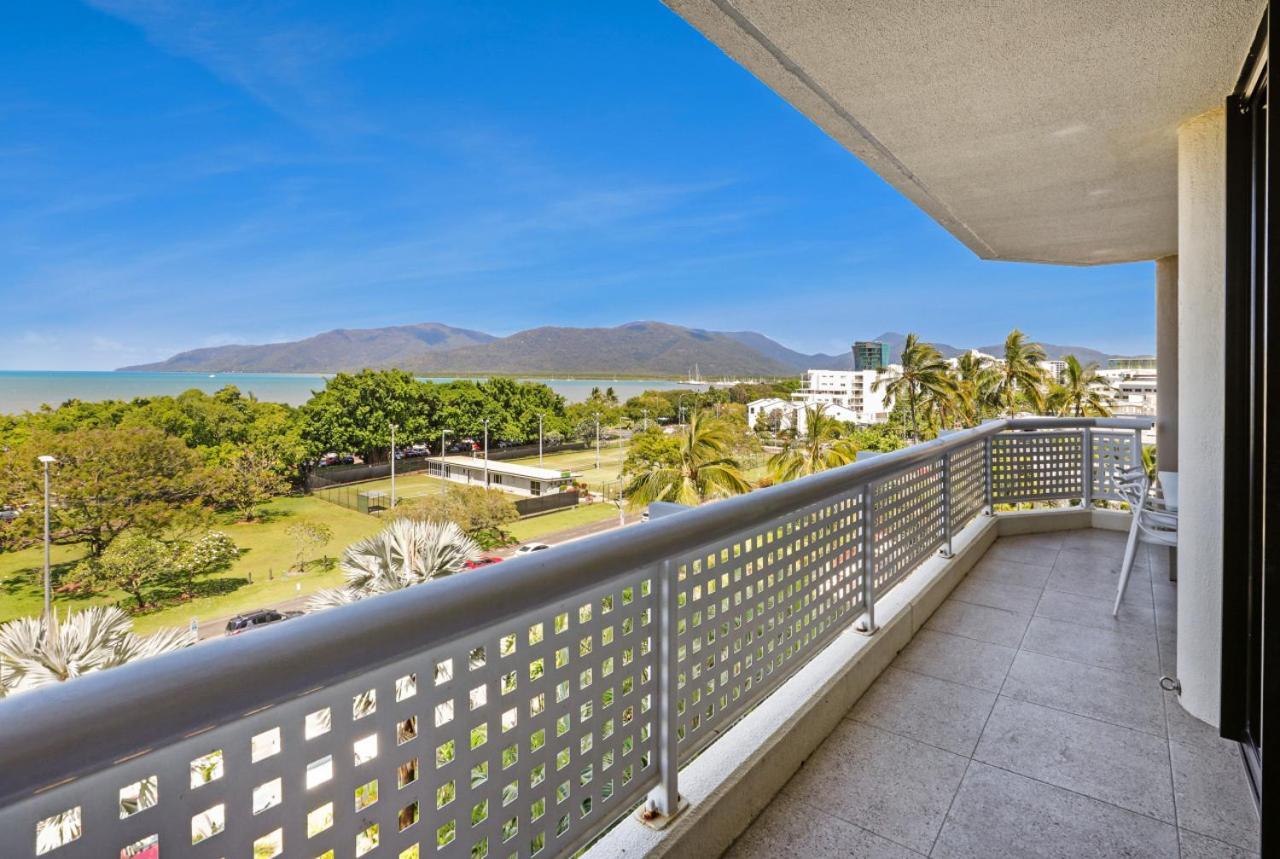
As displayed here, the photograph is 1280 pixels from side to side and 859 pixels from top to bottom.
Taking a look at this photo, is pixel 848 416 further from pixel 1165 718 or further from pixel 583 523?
pixel 1165 718

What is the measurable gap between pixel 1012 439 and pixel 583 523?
34151 millimetres

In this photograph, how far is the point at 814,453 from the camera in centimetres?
1944

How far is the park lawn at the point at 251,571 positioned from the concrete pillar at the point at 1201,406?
25.7m

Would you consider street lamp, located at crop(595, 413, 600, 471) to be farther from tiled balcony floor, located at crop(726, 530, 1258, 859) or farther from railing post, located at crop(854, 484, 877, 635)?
railing post, located at crop(854, 484, 877, 635)

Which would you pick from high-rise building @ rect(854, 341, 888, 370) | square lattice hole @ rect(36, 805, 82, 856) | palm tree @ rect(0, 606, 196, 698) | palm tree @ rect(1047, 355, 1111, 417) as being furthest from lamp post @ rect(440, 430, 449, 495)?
square lattice hole @ rect(36, 805, 82, 856)

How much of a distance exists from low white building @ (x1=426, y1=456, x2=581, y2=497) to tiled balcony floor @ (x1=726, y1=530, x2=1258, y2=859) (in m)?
37.8

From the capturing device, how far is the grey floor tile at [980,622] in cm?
298

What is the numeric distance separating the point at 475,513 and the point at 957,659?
3156 cm

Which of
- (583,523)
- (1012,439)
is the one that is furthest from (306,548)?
(1012,439)

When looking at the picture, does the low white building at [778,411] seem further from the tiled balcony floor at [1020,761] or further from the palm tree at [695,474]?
the tiled balcony floor at [1020,761]

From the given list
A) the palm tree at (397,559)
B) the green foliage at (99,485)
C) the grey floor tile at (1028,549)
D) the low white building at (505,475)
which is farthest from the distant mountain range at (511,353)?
the grey floor tile at (1028,549)

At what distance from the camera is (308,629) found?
764 millimetres

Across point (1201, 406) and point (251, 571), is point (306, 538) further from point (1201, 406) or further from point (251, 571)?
point (1201, 406)

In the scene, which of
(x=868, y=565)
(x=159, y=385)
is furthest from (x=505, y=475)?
(x=868, y=565)
